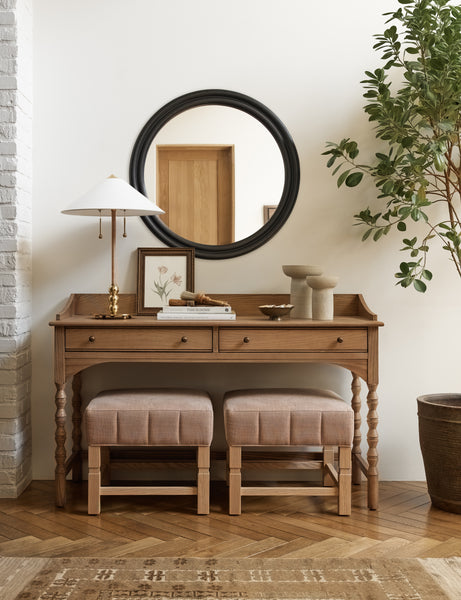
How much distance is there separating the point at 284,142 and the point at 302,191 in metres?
0.25

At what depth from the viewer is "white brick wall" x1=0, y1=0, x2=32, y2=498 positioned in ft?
10.1

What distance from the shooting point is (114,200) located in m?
2.98

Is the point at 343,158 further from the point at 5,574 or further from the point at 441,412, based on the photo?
the point at 5,574

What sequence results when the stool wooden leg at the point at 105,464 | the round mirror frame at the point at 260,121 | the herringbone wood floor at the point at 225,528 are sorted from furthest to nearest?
the round mirror frame at the point at 260,121 < the stool wooden leg at the point at 105,464 < the herringbone wood floor at the point at 225,528

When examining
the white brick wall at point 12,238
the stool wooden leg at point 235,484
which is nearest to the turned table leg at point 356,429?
the stool wooden leg at point 235,484

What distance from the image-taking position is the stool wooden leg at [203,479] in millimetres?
2854

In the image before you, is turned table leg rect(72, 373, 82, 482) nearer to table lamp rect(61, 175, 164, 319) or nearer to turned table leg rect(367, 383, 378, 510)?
table lamp rect(61, 175, 164, 319)

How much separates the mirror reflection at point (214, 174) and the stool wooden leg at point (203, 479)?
3.37 ft

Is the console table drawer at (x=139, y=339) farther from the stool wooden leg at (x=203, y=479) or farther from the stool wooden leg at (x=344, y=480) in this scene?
the stool wooden leg at (x=344, y=480)

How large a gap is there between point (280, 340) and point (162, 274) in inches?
28.4

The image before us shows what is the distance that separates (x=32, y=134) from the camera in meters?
3.34

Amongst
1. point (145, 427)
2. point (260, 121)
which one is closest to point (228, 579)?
point (145, 427)

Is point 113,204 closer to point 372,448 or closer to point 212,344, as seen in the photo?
point 212,344

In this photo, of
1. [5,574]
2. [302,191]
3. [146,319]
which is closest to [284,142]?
[302,191]
